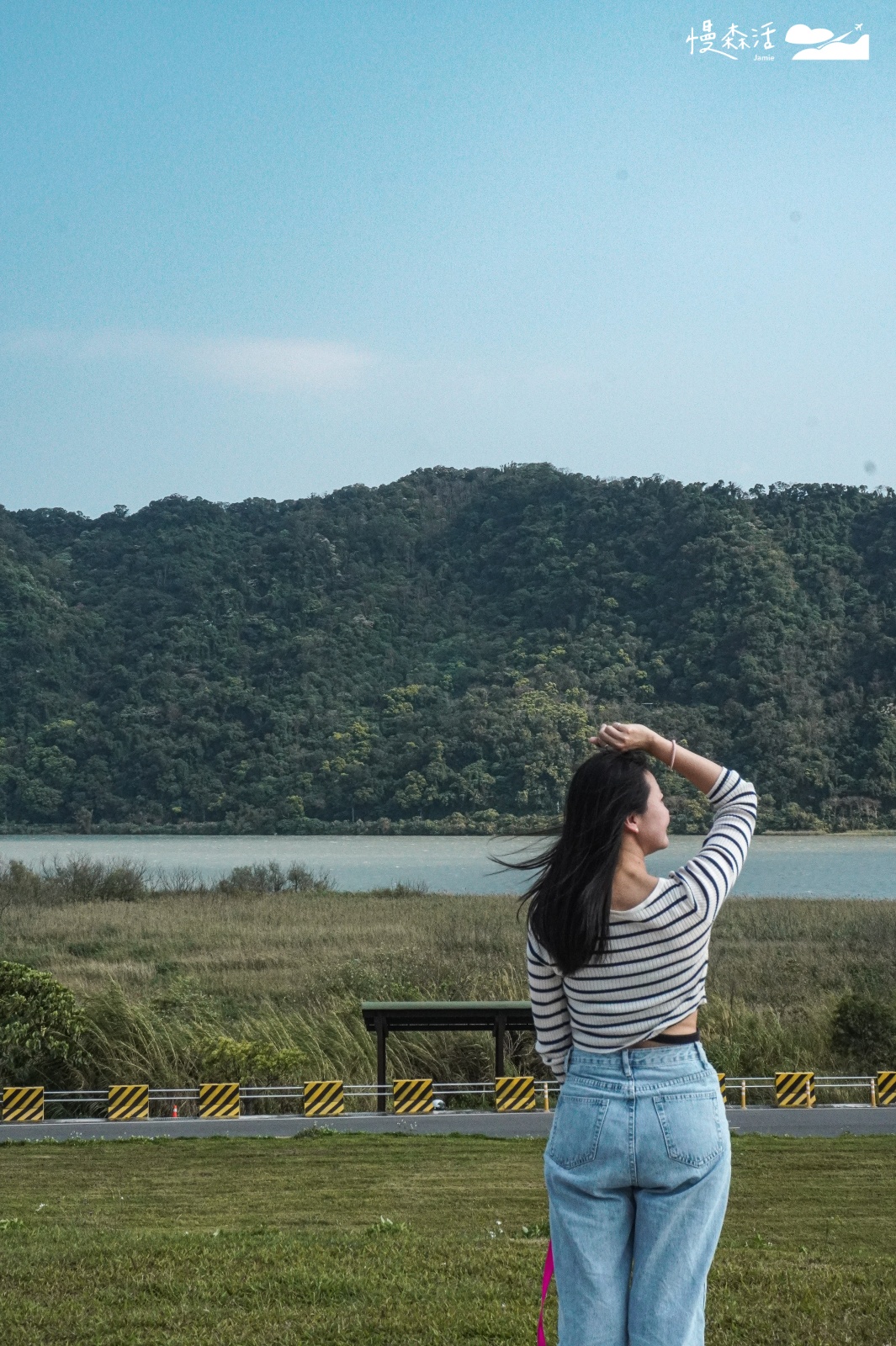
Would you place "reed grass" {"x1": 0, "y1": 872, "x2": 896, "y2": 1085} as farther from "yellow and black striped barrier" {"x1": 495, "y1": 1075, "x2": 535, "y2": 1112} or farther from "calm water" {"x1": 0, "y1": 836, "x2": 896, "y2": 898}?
"calm water" {"x1": 0, "y1": 836, "x2": 896, "y2": 898}

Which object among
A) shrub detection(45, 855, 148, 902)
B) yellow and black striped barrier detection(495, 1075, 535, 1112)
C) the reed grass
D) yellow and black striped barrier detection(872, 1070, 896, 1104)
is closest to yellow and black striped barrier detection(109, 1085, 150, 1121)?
the reed grass

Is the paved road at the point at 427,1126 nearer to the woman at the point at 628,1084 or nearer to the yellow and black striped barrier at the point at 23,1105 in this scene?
the yellow and black striped barrier at the point at 23,1105

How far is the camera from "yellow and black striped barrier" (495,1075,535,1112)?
13594mm

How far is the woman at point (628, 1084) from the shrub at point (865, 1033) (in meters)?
14.4

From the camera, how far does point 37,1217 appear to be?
7438 millimetres

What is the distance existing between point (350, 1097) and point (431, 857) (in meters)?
65.1

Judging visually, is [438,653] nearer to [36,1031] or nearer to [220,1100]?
[36,1031]

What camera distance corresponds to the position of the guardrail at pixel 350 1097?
13.3 metres

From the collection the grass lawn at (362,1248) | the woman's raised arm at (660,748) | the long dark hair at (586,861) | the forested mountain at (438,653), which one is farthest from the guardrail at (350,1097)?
the forested mountain at (438,653)

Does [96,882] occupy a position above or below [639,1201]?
below

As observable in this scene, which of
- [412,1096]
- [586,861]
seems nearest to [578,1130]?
[586,861]

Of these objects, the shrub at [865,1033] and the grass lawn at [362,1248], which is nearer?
the grass lawn at [362,1248]

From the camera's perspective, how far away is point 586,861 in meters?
2.58

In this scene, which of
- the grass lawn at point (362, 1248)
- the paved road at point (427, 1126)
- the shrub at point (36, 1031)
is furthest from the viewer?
the shrub at point (36, 1031)
